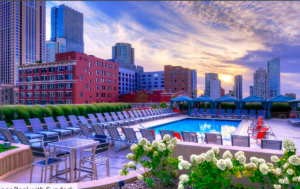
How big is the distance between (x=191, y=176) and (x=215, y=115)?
58.7ft

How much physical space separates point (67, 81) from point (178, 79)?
44638 millimetres

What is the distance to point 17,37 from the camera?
11238cm

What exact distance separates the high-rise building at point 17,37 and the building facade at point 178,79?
263ft

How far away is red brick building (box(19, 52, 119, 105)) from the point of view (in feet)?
147

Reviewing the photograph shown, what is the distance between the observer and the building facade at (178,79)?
78.8 m

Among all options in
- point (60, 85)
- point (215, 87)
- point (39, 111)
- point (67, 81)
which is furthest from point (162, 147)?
point (215, 87)

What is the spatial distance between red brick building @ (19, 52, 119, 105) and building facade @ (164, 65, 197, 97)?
30848 mm

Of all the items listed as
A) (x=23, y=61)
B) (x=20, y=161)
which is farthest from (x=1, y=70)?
(x=20, y=161)

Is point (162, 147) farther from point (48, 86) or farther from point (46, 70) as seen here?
point (46, 70)

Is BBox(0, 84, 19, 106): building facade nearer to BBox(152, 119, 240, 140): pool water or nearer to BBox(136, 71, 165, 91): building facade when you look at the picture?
BBox(136, 71, 165, 91): building facade

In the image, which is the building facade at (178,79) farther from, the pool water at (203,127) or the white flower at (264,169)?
the white flower at (264,169)

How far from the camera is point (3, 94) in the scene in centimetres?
8262

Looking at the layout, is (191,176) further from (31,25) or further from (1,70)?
(31,25)

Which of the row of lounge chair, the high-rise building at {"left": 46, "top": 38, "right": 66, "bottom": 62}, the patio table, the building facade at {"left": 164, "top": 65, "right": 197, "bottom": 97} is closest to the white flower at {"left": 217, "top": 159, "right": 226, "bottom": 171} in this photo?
the patio table
